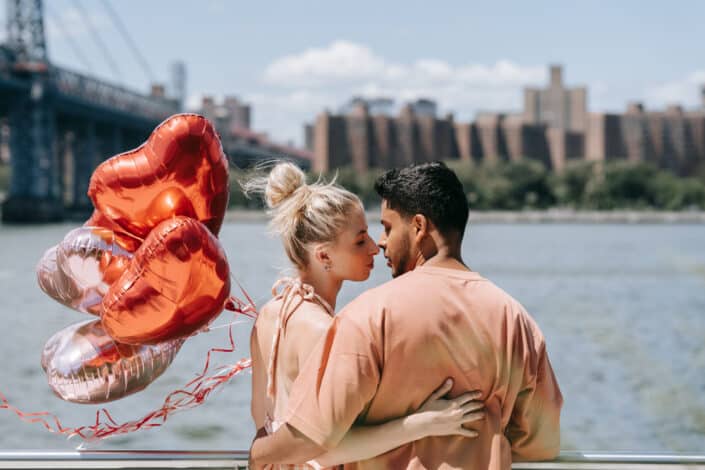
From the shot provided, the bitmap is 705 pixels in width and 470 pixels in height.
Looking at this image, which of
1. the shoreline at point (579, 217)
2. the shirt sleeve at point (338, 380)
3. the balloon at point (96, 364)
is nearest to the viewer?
the shirt sleeve at point (338, 380)

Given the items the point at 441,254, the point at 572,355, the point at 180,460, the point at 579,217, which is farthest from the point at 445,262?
the point at 579,217

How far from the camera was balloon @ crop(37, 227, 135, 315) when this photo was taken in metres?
2.16

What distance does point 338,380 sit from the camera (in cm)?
159

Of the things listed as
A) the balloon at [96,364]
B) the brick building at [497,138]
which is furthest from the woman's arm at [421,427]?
the brick building at [497,138]

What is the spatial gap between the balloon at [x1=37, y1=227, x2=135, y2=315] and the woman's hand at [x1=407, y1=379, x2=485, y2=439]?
0.82 metres

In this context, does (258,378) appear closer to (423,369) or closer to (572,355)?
(423,369)

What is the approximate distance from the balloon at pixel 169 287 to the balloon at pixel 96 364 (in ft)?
0.30

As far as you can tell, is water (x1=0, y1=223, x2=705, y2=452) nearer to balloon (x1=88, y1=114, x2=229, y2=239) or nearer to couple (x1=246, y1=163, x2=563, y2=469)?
balloon (x1=88, y1=114, x2=229, y2=239)

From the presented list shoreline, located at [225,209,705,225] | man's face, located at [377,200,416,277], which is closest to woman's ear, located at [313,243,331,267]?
man's face, located at [377,200,416,277]

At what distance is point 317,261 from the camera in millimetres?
1950

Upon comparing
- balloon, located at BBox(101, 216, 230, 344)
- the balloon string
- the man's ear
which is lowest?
the balloon string

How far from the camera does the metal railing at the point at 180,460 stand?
2.01 meters

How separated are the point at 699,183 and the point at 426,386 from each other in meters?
93.4

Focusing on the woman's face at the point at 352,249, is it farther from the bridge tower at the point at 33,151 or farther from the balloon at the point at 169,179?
the bridge tower at the point at 33,151
